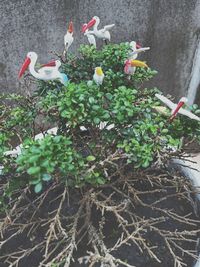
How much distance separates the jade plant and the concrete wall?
27.2 inches

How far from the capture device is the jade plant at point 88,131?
827 millimetres

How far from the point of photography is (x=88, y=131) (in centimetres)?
108

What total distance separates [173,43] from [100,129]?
1.16 metres

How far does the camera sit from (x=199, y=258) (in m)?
0.95

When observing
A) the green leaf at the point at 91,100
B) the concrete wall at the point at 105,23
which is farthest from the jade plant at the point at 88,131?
the concrete wall at the point at 105,23

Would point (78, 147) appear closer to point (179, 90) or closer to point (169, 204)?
point (169, 204)

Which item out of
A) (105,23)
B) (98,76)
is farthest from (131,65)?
(105,23)

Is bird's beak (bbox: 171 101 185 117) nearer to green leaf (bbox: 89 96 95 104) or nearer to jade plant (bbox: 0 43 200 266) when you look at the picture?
jade plant (bbox: 0 43 200 266)

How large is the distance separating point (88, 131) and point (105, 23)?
3.03 ft

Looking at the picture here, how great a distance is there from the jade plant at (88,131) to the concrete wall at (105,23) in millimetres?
692

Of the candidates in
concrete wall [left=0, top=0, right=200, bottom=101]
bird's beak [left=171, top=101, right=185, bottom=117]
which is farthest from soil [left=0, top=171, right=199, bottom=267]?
concrete wall [left=0, top=0, right=200, bottom=101]

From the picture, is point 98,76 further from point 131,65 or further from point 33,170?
point 33,170

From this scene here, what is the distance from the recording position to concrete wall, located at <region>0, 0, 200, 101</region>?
171cm

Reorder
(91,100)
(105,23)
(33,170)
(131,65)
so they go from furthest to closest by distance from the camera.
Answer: (105,23) < (131,65) < (91,100) < (33,170)
